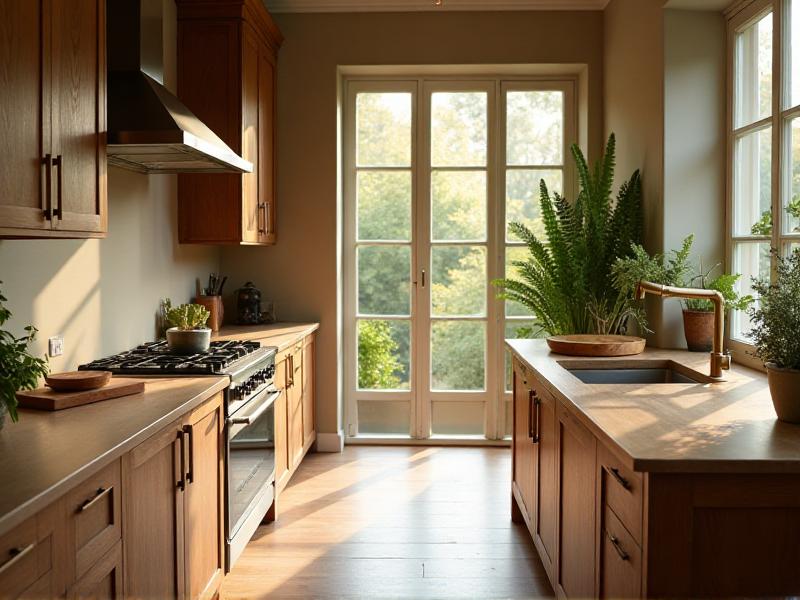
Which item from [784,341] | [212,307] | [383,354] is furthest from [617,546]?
[383,354]

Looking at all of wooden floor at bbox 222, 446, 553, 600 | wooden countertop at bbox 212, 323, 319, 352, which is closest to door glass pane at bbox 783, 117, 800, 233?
wooden floor at bbox 222, 446, 553, 600

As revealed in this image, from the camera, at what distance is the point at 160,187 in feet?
13.4

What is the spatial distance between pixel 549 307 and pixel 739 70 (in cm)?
161

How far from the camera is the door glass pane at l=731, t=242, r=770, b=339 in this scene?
3396 millimetres

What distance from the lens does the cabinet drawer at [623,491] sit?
179cm

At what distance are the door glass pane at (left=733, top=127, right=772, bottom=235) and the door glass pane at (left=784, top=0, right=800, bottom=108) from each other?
0.25m

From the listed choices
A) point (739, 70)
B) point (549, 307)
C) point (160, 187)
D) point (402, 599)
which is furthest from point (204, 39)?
point (402, 599)

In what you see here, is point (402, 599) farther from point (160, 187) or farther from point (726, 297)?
point (160, 187)

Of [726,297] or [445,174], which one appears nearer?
[726,297]

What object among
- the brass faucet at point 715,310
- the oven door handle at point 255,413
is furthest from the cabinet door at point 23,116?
the brass faucet at point 715,310

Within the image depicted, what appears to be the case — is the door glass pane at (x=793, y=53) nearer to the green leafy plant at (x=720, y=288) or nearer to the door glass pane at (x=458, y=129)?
the green leafy plant at (x=720, y=288)

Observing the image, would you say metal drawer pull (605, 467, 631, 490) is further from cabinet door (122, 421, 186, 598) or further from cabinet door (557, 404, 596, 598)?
cabinet door (122, 421, 186, 598)

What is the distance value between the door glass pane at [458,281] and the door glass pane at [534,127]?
699 millimetres

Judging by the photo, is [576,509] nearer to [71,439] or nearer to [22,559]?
[71,439]
